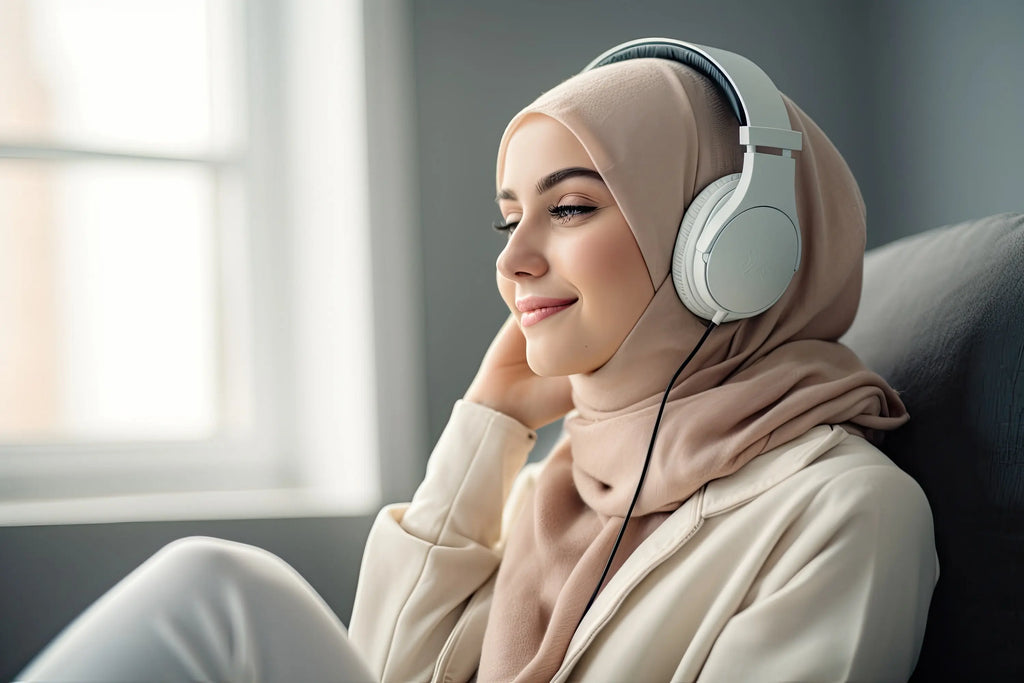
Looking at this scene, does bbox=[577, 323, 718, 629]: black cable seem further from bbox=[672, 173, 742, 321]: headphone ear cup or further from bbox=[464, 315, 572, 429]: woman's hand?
bbox=[464, 315, 572, 429]: woman's hand

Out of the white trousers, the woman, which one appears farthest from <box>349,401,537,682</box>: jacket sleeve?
the white trousers

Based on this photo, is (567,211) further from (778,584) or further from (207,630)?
(207,630)

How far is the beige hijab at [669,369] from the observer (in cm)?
87

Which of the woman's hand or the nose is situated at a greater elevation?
the nose

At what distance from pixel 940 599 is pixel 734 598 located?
25cm

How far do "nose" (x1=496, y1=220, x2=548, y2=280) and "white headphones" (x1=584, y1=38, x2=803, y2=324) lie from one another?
0.15 meters

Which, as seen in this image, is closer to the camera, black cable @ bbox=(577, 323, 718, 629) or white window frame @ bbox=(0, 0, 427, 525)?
black cable @ bbox=(577, 323, 718, 629)

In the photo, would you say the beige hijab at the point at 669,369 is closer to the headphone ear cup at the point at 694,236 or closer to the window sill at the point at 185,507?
the headphone ear cup at the point at 694,236

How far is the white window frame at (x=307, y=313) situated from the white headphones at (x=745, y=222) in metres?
0.86

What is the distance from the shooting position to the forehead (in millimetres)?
929

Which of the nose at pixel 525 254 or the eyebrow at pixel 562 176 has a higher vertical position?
the eyebrow at pixel 562 176

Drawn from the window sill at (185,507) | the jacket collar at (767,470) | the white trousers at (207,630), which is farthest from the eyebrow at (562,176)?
the window sill at (185,507)

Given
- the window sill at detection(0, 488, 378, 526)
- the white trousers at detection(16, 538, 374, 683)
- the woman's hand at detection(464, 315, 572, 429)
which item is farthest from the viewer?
the window sill at detection(0, 488, 378, 526)

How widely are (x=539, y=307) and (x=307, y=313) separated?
94 cm
